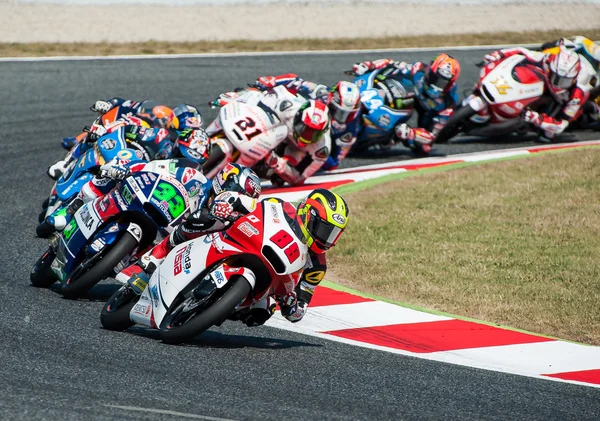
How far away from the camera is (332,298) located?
29.8ft

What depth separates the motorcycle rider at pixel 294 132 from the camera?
1254cm

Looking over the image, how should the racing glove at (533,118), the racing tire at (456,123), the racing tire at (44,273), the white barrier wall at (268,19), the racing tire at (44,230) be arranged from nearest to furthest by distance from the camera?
the racing tire at (44,273), the racing tire at (44,230), the racing tire at (456,123), the racing glove at (533,118), the white barrier wall at (268,19)

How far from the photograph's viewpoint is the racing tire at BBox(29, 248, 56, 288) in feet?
27.8

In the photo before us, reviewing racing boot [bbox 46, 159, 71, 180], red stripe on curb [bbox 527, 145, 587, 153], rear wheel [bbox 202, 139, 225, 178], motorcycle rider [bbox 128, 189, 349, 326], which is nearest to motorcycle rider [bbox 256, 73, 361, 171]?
rear wheel [bbox 202, 139, 225, 178]

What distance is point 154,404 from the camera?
18.0ft

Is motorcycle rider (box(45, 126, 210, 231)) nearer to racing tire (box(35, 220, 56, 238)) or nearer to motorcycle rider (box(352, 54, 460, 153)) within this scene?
racing tire (box(35, 220, 56, 238))

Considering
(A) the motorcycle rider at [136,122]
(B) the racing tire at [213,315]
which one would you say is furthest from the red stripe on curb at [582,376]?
(A) the motorcycle rider at [136,122]

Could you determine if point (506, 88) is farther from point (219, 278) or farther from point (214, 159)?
point (219, 278)

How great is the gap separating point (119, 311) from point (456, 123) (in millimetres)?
9690

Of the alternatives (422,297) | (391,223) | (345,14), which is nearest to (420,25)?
(345,14)

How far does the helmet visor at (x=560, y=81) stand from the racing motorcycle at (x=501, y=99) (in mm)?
159

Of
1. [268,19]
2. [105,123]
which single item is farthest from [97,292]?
[268,19]

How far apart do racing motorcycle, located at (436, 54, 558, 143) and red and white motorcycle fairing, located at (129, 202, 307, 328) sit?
934 centimetres

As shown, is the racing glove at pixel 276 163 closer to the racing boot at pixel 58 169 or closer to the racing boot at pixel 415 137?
the racing boot at pixel 58 169
